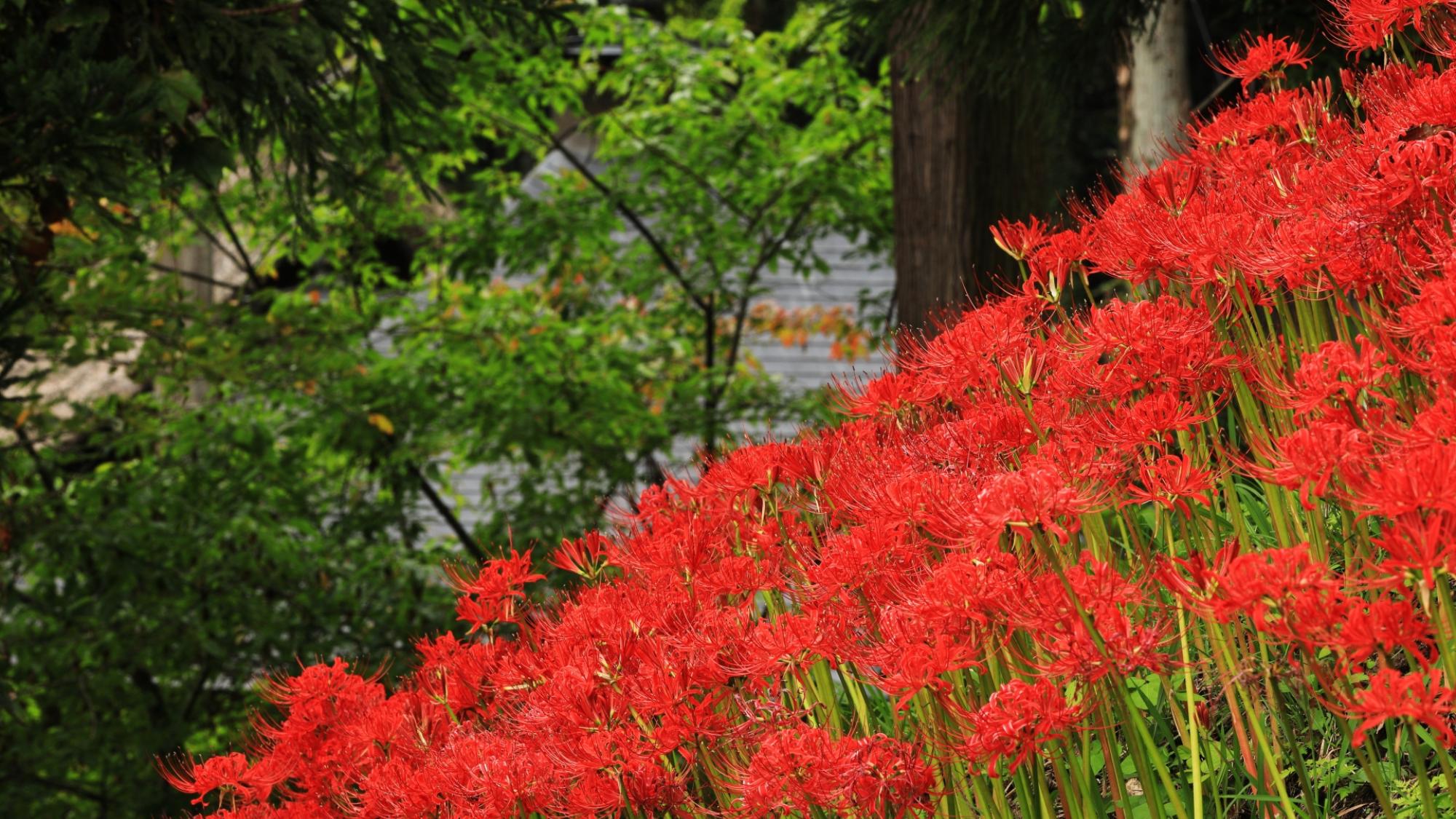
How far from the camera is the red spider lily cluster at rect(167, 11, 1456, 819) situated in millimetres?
1666

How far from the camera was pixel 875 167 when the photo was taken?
939 cm

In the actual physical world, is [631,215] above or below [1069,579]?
above

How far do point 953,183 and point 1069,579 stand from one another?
5.24 meters

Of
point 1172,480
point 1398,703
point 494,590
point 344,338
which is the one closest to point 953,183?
point 344,338

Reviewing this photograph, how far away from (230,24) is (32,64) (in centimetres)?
74

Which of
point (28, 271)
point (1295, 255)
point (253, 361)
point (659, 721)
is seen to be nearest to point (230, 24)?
point (28, 271)

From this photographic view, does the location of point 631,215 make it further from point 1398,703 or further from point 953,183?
point 1398,703

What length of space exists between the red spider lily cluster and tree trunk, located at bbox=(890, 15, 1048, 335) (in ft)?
12.3

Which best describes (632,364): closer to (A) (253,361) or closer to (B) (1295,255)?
(A) (253,361)

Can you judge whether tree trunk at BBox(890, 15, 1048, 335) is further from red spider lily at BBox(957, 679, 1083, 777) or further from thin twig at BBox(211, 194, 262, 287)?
red spider lily at BBox(957, 679, 1083, 777)

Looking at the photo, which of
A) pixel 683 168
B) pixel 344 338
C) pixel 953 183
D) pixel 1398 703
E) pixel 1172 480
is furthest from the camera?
pixel 683 168

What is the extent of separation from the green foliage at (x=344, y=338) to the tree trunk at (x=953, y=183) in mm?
1936

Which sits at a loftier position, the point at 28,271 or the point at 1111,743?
the point at 28,271

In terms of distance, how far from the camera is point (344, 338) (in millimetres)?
8016
